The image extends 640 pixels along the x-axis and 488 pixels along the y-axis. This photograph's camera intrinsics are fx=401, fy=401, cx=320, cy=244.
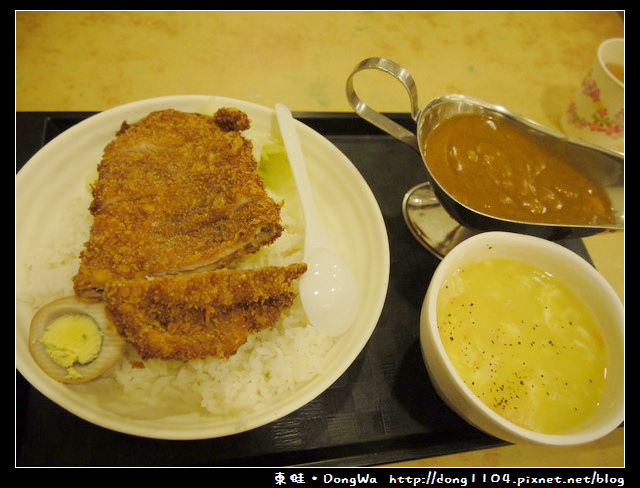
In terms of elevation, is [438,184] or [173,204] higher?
[438,184]

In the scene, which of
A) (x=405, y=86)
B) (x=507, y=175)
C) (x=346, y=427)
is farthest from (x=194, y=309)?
(x=507, y=175)

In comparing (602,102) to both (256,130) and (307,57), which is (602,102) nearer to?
(307,57)

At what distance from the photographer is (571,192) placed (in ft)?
5.52

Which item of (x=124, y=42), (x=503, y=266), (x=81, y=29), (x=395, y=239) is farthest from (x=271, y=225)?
(x=81, y=29)

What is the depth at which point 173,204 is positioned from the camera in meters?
1.49

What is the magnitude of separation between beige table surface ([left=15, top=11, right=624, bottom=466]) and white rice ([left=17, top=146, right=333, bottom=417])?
41.1 inches

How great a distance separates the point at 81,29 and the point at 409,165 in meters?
2.09

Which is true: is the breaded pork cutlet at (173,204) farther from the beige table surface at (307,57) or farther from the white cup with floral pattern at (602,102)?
the white cup with floral pattern at (602,102)

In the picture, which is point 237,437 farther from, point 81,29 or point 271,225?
point 81,29

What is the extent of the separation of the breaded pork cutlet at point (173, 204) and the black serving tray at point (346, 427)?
0.47 meters

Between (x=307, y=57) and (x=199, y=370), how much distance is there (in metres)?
1.99

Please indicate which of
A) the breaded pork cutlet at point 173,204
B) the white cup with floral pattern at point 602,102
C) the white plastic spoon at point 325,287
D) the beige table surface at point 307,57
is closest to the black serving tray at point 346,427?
the white plastic spoon at point 325,287

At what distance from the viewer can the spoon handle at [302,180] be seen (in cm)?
157

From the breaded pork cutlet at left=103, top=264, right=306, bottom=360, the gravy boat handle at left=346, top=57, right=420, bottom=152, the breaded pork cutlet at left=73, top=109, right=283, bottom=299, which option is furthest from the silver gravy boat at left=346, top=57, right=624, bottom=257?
the breaded pork cutlet at left=103, top=264, right=306, bottom=360
